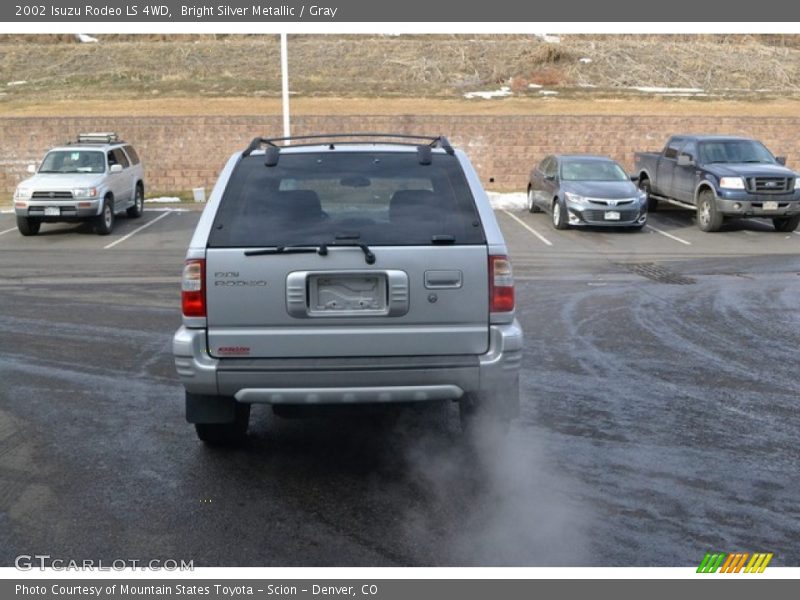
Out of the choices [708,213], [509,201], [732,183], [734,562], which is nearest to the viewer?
[734,562]

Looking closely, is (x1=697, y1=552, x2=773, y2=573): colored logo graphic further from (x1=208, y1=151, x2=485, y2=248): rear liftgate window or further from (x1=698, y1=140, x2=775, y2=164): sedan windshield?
(x1=698, y1=140, x2=775, y2=164): sedan windshield

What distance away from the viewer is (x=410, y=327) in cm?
532

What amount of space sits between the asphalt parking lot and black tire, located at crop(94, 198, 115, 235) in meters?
8.55

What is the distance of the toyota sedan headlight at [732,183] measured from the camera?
19.0 m

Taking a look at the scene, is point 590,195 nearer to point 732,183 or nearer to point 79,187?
point 732,183

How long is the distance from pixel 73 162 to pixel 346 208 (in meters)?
15.2

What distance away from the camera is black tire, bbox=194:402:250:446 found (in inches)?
237

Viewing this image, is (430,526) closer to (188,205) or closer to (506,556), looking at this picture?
(506,556)

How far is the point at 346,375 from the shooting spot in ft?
17.4

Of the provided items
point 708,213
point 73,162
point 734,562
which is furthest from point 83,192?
point 734,562

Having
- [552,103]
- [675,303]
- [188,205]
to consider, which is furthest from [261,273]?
[552,103]

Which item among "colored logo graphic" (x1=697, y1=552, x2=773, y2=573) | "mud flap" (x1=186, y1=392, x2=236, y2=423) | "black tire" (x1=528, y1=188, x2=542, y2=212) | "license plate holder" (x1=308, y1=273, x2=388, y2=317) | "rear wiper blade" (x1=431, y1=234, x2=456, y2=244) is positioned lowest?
"black tire" (x1=528, y1=188, x2=542, y2=212)

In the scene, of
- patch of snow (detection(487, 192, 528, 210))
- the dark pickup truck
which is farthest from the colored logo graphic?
patch of snow (detection(487, 192, 528, 210))

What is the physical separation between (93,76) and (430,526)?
49.8 metres
